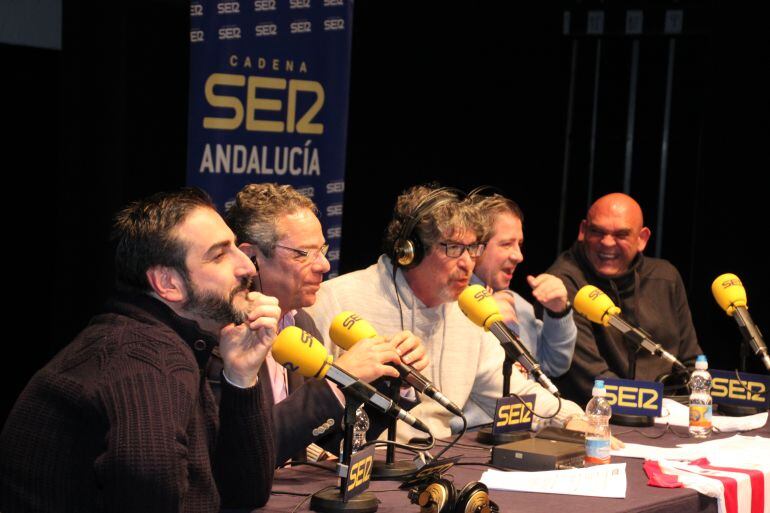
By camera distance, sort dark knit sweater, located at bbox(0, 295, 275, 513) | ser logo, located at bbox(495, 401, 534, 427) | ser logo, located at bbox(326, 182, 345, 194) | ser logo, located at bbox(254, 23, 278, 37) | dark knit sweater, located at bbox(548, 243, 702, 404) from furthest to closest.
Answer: ser logo, located at bbox(326, 182, 345, 194) < ser logo, located at bbox(254, 23, 278, 37) < dark knit sweater, located at bbox(548, 243, 702, 404) < ser logo, located at bbox(495, 401, 534, 427) < dark knit sweater, located at bbox(0, 295, 275, 513)


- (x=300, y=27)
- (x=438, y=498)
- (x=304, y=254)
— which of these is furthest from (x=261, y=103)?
(x=438, y=498)

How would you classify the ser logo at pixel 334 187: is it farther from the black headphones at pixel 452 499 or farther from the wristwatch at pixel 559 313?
the black headphones at pixel 452 499

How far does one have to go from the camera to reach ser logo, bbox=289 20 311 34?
520 centimetres

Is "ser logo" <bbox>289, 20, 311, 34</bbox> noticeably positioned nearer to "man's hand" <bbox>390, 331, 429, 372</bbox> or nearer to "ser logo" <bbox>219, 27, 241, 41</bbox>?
"ser logo" <bbox>219, 27, 241, 41</bbox>

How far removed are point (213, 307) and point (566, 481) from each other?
3.24 ft

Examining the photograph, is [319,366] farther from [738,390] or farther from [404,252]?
[738,390]

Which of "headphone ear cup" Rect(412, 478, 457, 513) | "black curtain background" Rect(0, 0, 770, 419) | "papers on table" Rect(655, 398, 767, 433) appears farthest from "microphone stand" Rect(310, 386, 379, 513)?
"black curtain background" Rect(0, 0, 770, 419)

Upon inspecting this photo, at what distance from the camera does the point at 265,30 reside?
510 cm

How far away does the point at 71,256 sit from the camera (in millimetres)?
4809

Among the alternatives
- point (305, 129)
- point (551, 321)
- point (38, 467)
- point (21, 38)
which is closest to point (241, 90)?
point (305, 129)

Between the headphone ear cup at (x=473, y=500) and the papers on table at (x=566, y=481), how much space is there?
0.28m

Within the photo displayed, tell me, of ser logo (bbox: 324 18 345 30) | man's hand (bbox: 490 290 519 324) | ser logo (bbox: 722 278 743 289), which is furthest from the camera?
ser logo (bbox: 324 18 345 30)

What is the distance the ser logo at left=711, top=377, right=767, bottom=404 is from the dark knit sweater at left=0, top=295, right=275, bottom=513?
2160 mm

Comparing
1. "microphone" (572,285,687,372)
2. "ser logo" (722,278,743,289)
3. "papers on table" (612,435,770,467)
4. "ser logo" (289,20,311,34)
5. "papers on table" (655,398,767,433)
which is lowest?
"papers on table" (655,398,767,433)
